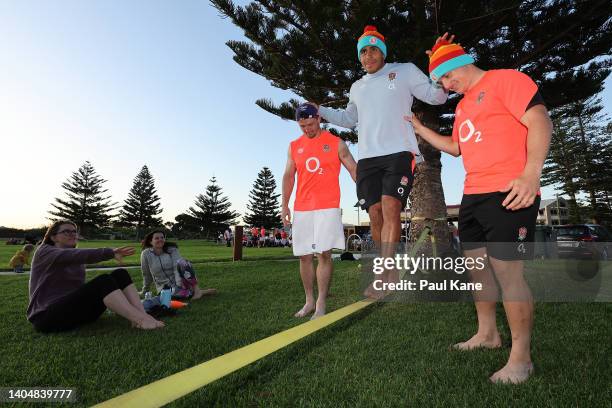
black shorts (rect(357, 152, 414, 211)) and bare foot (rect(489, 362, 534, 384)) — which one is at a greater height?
black shorts (rect(357, 152, 414, 211))

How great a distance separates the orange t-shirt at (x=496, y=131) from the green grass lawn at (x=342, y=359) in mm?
949

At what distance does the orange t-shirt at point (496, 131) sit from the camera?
1880 mm

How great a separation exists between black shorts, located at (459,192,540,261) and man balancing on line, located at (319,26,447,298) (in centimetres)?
125

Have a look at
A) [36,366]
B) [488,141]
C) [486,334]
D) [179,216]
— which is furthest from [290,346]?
[179,216]

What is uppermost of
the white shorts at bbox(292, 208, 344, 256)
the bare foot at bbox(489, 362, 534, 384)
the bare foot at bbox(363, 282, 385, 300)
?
the white shorts at bbox(292, 208, 344, 256)

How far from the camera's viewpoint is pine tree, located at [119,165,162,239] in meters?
66.2

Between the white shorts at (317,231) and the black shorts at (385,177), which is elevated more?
the black shorts at (385,177)

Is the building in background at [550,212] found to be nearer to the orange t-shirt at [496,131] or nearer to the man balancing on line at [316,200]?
→ the man balancing on line at [316,200]

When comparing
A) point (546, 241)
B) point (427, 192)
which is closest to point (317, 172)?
point (427, 192)

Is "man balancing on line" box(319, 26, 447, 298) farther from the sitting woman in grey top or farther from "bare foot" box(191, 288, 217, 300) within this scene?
the sitting woman in grey top

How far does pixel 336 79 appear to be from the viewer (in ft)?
34.0

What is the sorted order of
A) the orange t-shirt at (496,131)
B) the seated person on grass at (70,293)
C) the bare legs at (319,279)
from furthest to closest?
the bare legs at (319,279)
the seated person on grass at (70,293)
the orange t-shirt at (496,131)

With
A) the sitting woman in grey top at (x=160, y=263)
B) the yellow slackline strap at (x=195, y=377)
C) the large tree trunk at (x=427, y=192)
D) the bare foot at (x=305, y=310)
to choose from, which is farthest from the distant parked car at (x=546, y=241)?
the yellow slackline strap at (x=195, y=377)

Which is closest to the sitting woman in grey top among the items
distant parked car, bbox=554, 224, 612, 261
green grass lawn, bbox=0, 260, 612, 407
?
green grass lawn, bbox=0, 260, 612, 407
